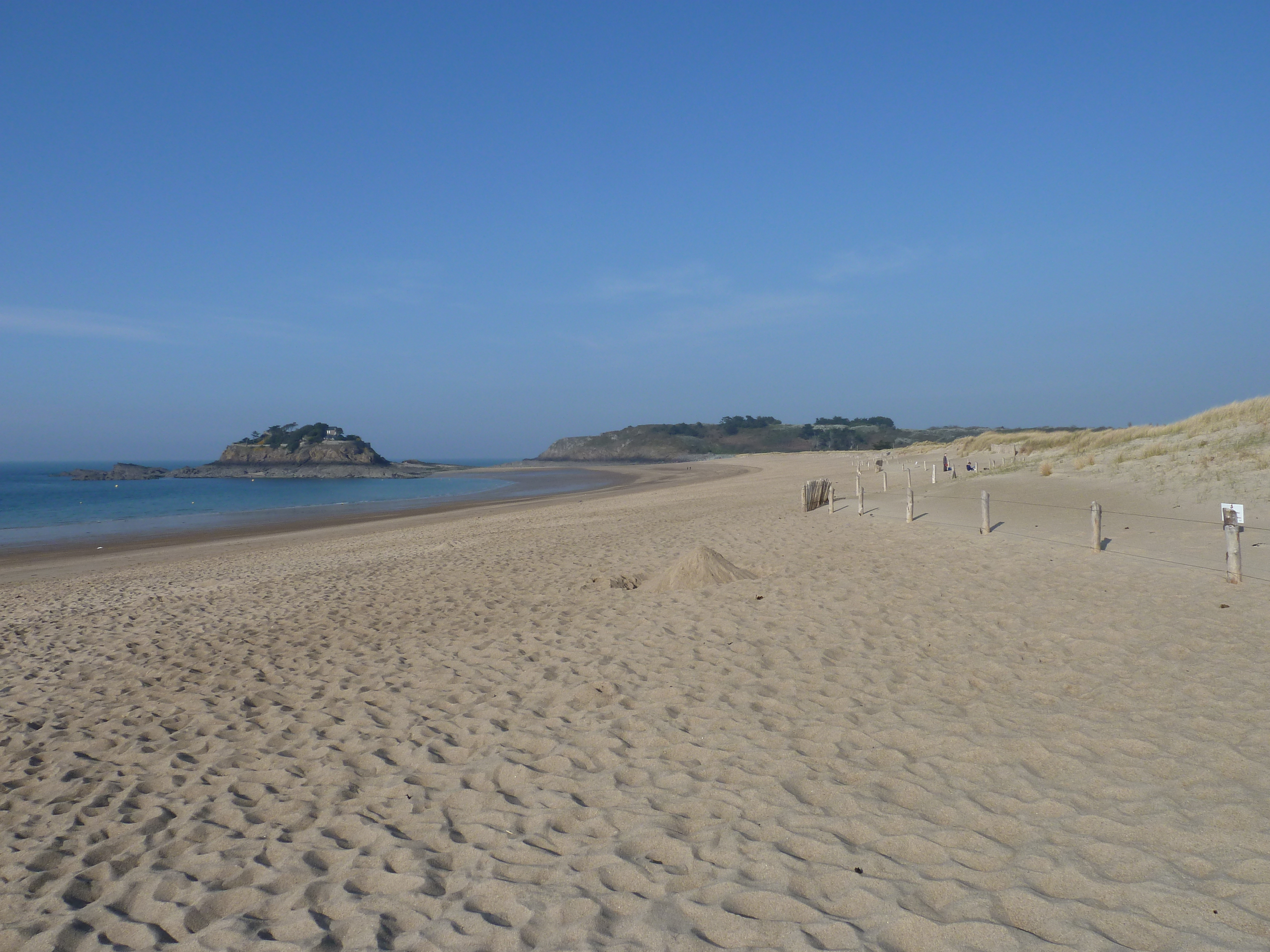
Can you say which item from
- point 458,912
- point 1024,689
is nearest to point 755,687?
point 1024,689

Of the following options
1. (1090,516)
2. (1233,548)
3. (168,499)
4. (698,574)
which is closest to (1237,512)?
(1233,548)

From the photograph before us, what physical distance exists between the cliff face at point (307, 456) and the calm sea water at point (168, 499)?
8.69m

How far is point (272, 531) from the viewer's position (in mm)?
27719

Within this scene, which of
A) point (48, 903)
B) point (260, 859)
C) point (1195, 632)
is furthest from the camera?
point (1195, 632)

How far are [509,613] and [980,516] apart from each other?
1101 cm

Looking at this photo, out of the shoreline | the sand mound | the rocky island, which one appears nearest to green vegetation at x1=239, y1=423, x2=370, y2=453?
the rocky island

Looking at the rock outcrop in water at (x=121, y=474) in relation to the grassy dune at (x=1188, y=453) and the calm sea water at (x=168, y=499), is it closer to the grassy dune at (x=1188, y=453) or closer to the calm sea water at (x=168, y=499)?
the calm sea water at (x=168, y=499)

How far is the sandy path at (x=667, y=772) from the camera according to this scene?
3611mm

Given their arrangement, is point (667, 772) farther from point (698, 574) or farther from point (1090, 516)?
point (1090, 516)

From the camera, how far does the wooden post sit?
364 inches

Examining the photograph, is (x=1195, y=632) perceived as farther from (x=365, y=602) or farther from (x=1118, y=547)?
(x=365, y=602)

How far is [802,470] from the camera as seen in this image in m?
48.6

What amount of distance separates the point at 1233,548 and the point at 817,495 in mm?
11700

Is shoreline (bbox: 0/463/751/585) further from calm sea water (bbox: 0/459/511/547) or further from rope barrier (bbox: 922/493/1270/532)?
rope barrier (bbox: 922/493/1270/532)
